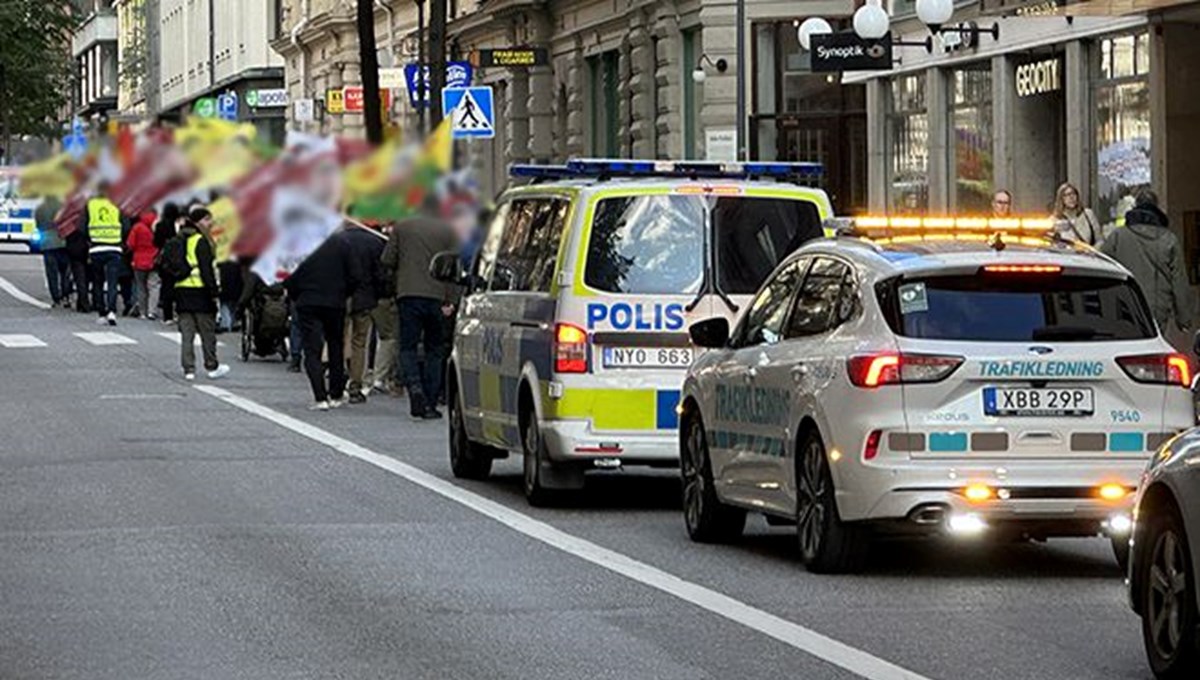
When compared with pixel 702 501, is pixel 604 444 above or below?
above

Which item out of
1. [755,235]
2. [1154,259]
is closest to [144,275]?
[1154,259]

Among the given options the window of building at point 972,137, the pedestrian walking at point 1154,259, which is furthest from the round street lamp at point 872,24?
the pedestrian walking at point 1154,259

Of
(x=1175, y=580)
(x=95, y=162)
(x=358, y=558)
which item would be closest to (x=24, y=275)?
(x=358, y=558)

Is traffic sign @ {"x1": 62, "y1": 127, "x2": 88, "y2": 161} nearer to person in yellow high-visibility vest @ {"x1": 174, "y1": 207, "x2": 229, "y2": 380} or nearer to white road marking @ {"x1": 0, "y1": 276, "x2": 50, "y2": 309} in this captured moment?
person in yellow high-visibility vest @ {"x1": 174, "y1": 207, "x2": 229, "y2": 380}

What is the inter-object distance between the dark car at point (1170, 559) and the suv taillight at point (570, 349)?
6446mm

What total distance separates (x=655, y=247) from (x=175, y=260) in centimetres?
1230

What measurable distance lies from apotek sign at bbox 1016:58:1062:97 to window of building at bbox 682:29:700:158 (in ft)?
39.5

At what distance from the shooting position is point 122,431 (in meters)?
25.2

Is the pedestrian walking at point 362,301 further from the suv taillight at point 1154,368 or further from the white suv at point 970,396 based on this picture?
the suv taillight at point 1154,368

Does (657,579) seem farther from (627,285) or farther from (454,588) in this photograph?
(627,285)

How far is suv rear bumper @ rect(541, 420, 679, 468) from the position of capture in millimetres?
17328

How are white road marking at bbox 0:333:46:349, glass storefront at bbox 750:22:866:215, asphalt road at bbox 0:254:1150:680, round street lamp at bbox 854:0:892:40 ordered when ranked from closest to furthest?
1. asphalt road at bbox 0:254:1150:680
2. round street lamp at bbox 854:0:892:40
3. white road marking at bbox 0:333:46:349
4. glass storefront at bbox 750:22:866:215

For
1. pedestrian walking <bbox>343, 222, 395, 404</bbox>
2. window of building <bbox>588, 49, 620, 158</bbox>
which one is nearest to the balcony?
pedestrian walking <bbox>343, 222, 395, 404</bbox>

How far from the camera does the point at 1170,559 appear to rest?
10609 millimetres
